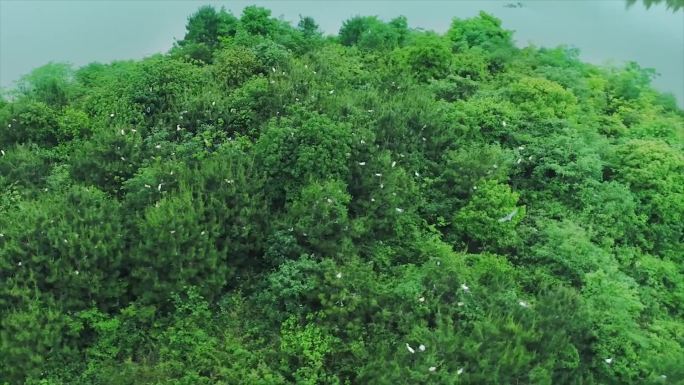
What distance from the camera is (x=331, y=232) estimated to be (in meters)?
5.86

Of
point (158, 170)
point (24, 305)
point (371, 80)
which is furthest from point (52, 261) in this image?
point (371, 80)

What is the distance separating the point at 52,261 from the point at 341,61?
15.2ft

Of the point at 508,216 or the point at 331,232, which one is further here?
the point at 508,216

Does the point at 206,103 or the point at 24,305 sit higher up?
the point at 206,103

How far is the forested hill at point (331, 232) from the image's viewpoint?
5.28 m

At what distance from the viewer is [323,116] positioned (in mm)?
6441

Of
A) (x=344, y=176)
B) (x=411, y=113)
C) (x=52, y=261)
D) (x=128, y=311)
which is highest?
(x=411, y=113)

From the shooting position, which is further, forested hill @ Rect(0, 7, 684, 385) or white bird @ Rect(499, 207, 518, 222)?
white bird @ Rect(499, 207, 518, 222)

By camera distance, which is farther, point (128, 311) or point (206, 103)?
point (206, 103)

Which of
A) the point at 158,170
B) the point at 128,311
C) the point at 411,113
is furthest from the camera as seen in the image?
the point at 411,113

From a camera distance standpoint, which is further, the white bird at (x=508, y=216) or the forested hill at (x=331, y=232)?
the white bird at (x=508, y=216)

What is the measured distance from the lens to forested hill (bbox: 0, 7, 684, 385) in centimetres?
528

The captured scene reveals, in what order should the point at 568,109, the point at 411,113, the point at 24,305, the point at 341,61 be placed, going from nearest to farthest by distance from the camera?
1. the point at 24,305
2. the point at 411,113
3. the point at 568,109
4. the point at 341,61

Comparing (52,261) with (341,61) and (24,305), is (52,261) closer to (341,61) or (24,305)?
(24,305)
